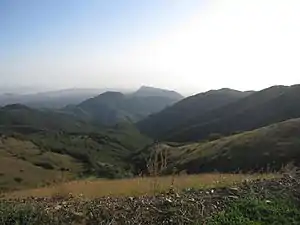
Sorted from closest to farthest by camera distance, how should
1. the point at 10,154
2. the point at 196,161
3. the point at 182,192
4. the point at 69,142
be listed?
the point at 182,192 → the point at 196,161 → the point at 10,154 → the point at 69,142

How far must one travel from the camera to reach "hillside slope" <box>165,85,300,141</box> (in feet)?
366

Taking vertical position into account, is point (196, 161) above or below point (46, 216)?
below

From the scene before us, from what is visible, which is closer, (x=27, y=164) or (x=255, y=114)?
(x=27, y=164)

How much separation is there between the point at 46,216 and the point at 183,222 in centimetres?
208

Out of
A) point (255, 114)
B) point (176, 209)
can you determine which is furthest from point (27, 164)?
point (176, 209)

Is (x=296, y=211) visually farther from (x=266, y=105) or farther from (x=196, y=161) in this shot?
(x=266, y=105)

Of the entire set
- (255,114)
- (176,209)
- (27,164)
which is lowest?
(27,164)

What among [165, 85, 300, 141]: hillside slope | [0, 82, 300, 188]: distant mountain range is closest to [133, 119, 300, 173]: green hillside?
[0, 82, 300, 188]: distant mountain range

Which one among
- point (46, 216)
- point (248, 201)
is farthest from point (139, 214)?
point (248, 201)

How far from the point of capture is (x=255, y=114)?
124250 mm

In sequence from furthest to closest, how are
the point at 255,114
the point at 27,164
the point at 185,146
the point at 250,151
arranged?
the point at 255,114, the point at 27,164, the point at 185,146, the point at 250,151

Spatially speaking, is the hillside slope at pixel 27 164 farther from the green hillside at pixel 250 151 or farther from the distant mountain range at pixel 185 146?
the green hillside at pixel 250 151

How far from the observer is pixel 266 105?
12469cm

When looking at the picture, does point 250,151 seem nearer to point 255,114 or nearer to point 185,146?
point 185,146
